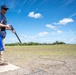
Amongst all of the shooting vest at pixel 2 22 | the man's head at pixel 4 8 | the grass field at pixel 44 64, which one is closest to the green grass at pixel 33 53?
the grass field at pixel 44 64

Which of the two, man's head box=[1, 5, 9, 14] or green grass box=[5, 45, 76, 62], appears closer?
man's head box=[1, 5, 9, 14]

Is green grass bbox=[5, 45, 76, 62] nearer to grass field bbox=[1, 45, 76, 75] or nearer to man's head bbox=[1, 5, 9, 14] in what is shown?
grass field bbox=[1, 45, 76, 75]

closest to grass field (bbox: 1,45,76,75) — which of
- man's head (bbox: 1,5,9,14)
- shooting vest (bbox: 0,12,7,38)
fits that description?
shooting vest (bbox: 0,12,7,38)

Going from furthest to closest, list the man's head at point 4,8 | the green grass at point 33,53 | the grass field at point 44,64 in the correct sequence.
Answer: the green grass at point 33,53, the man's head at point 4,8, the grass field at point 44,64

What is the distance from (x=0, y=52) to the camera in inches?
259

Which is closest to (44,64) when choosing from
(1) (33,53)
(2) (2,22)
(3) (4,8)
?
(2) (2,22)

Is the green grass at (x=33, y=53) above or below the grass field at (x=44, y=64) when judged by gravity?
above

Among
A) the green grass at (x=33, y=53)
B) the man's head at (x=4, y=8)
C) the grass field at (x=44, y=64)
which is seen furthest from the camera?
the green grass at (x=33, y=53)

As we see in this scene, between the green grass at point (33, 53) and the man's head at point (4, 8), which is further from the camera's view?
the green grass at point (33, 53)

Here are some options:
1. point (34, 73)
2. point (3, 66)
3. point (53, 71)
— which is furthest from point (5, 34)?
point (53, 71)

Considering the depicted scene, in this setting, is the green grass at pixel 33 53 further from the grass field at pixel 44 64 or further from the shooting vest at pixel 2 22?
the shooting vest at pixel 2 22

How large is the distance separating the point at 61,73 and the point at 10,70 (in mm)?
1966

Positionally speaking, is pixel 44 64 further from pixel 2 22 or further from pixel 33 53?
pixel 33 53

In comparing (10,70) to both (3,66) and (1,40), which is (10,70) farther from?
(1,40)
